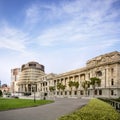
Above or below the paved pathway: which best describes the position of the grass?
above

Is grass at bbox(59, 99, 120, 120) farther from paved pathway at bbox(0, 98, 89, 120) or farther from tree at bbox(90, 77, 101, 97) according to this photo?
tree at bbox(90, 77, 101, 97)

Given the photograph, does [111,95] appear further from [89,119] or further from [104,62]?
[89,119]

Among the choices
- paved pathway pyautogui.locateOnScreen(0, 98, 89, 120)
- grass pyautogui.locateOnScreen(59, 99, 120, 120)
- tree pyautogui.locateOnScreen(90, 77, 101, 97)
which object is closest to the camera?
grass pyautogui.locateOnScreen(59, 99, 120, 120)

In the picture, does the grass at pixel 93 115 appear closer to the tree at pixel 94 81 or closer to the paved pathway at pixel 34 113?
the paved pathway at pixel 34 113

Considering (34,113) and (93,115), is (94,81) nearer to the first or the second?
(34,113)

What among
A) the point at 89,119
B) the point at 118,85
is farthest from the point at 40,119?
the point at 118,85

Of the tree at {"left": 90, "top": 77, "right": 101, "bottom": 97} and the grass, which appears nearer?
the grass

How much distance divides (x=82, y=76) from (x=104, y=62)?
26.4 metres

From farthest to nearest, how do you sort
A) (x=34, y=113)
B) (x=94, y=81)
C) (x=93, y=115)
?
(x=94, y=81) → (x=34, y=113) → (x=93, y=115)

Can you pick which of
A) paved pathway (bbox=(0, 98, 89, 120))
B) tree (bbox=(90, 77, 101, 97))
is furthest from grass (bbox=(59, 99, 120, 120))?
tree (bbox=(90, 77, 101, 97))

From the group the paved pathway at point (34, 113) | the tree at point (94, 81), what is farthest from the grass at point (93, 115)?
the tree at point (94, 81)

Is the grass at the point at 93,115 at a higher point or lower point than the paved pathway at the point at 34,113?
higher

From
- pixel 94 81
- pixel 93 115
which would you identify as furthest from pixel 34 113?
pixel 94 81

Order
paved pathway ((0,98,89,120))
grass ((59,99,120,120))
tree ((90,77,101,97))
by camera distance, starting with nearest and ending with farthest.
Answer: grass ((59,99,120,120)), paved pathway ((0,98,89,120)), tree ((90,77,101,97))
